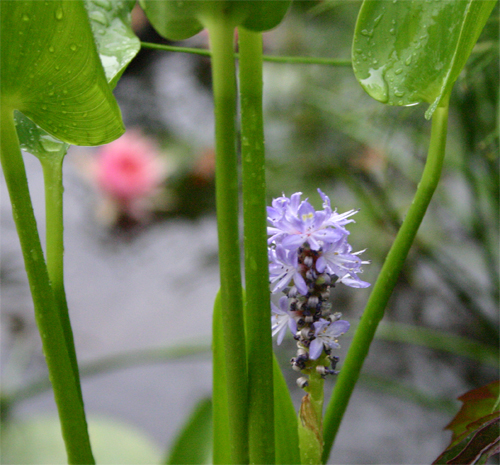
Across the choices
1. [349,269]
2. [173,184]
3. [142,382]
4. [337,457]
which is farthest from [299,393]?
[349,269]

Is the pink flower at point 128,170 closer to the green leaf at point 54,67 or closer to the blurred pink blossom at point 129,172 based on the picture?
the blurred pink blossom at point 129,172

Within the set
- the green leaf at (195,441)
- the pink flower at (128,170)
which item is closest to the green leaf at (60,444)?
the green leaf at (195,441)

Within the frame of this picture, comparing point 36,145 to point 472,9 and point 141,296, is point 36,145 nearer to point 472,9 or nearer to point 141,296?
point 472,9

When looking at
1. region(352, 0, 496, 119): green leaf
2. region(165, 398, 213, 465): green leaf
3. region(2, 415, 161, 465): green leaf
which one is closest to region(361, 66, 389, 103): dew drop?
region(352, 0, 496, 119): green leaf

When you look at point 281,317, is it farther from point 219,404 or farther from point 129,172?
point 129,172

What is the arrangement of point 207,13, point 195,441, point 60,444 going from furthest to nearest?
point 60,444, point 195,441, point 207,13

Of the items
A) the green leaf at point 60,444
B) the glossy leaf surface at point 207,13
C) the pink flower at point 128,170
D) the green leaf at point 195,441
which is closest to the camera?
the glossy leaf surface at point 207,13

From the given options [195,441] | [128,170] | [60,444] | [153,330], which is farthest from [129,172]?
[195,441]
